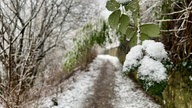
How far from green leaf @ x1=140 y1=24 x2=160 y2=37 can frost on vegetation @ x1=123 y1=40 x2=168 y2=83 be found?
1.4 inches

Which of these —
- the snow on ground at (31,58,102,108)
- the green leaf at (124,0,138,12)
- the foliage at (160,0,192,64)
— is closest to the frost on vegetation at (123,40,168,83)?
the green leaf at (124,0,138,12)

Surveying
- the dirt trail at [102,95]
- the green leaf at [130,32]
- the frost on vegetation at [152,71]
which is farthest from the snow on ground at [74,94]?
the frost on vegetation at [152,71]

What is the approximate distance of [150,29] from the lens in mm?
1171

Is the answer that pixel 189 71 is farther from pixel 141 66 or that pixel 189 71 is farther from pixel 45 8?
pixel 45 8

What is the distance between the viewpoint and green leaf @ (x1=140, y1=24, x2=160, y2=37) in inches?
45.5

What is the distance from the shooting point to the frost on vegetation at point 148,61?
1.13 m

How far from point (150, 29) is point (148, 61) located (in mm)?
103

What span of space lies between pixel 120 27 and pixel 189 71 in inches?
285

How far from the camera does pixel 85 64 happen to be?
2920cm

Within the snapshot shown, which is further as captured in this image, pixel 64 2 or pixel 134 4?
pixel 64 2

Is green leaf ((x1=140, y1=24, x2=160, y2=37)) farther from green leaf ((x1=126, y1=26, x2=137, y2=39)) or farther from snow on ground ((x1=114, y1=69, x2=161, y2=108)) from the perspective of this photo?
snow on ground ((x1=114, y1=69, x2=161, y2=108))

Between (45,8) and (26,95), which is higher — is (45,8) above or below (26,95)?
above

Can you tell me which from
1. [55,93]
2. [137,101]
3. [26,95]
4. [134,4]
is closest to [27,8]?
[55,93]

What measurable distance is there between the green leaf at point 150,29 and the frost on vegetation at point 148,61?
1.4 inches
